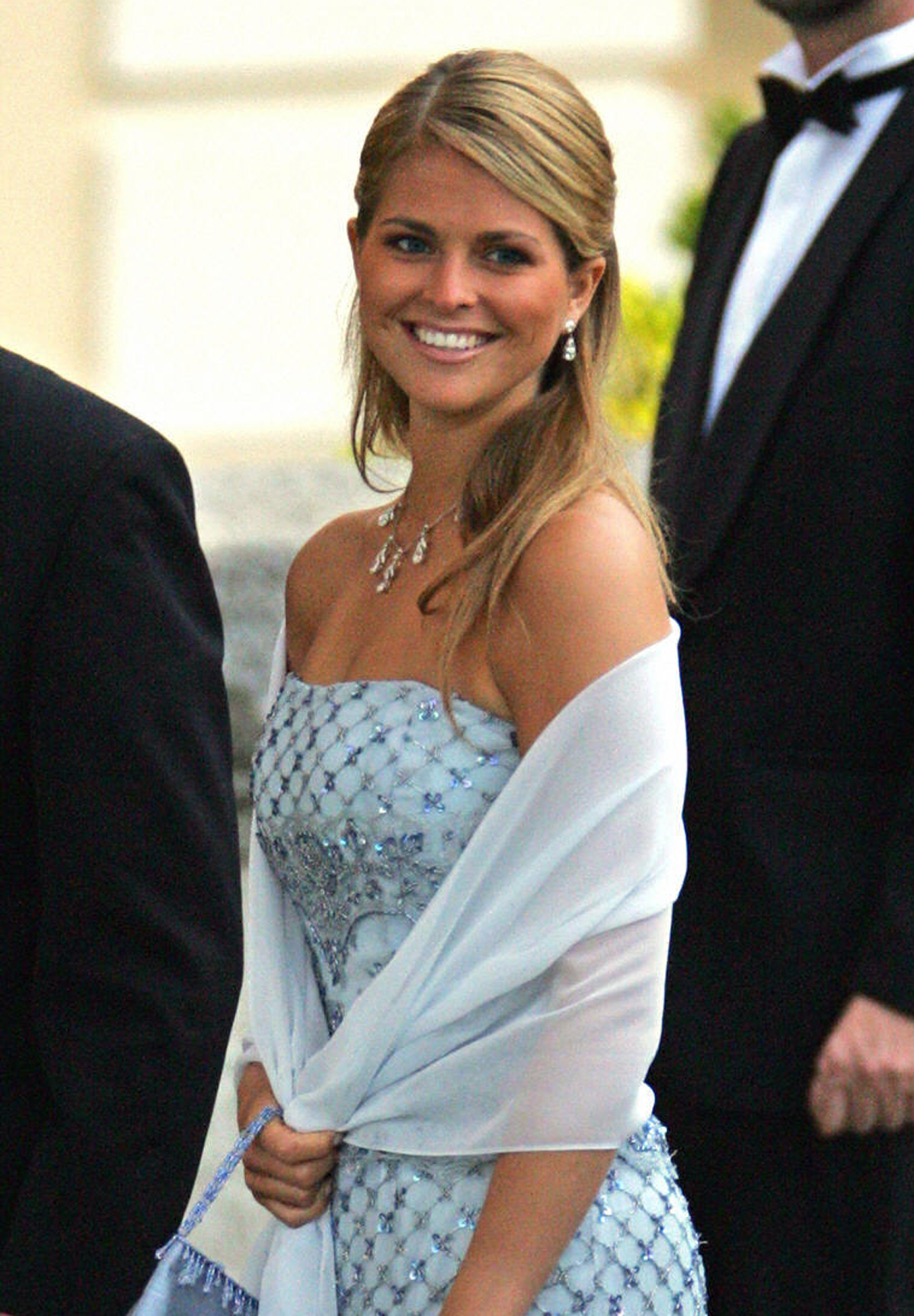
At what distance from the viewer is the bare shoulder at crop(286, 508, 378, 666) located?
89.3 inches

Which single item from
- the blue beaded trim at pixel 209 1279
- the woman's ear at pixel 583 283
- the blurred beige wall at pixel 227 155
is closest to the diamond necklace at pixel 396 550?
the woman's ear at pixel 583 283

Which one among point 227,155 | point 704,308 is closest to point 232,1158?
point 704,308

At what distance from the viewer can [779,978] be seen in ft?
8.08

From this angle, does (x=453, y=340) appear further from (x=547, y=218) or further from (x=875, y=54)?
(x=875, y=54)

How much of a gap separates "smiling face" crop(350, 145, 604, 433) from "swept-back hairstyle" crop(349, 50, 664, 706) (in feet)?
0.07

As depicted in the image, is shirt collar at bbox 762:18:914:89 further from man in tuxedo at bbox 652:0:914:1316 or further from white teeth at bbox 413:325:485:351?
white teeth at bbox 413:325:485:351

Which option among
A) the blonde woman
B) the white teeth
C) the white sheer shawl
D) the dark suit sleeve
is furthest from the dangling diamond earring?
the dark suit sleeve

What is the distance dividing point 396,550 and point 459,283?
0.30 m

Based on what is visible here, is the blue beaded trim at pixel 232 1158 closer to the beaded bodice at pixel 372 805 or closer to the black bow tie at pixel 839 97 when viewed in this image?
the beaded bodice at pixel 372 805

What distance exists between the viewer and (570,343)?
215cm

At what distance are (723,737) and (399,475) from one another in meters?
2.63

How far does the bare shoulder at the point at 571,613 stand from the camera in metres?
1.90

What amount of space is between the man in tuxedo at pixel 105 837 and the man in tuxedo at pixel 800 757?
105 centimetres

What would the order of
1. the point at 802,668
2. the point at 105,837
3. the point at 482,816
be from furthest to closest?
the point at 802,668
the point at 482,816
the point at 105,837
